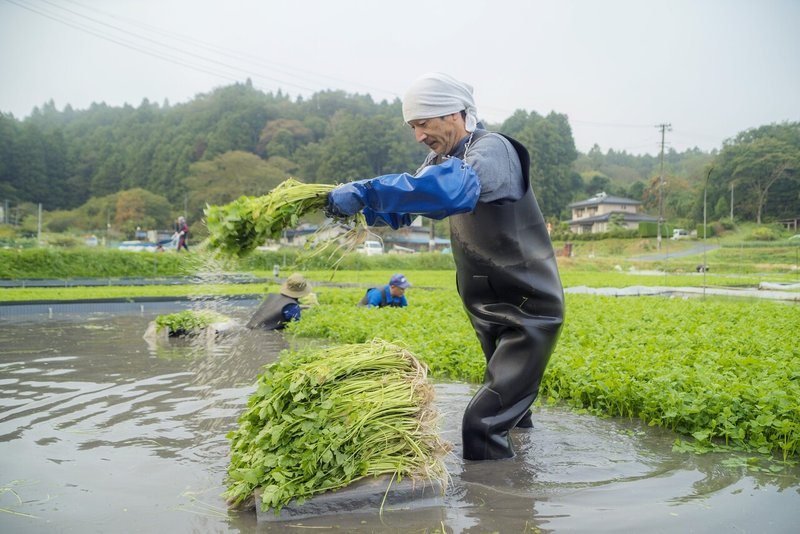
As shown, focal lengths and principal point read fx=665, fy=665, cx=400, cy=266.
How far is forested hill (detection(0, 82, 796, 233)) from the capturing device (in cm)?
6206

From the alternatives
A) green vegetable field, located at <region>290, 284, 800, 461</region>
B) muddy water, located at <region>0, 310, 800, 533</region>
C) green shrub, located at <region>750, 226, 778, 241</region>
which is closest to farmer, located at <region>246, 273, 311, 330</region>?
green vegetable field, located at <region>290, 284, 800, 461</region>

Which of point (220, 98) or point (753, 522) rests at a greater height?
point (220, 98)

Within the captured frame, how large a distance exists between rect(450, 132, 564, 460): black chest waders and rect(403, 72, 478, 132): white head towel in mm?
237

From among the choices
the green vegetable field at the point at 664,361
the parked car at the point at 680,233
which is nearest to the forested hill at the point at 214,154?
the parked car at the point at 680,233

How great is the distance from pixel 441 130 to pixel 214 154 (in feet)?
239

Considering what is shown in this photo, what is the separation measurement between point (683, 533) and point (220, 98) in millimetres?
89271

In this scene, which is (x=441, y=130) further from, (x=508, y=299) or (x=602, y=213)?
(x=602, y=213)

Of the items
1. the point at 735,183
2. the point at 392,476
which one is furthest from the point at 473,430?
the point at 735,183

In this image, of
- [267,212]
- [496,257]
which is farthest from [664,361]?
[267,212]

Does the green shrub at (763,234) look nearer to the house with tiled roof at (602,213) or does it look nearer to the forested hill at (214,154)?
the forested hill at (214,154)

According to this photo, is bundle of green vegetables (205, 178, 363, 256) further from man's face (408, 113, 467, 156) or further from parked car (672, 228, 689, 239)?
parked car (672, 228, 689, 239)

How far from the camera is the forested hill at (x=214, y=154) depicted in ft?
204

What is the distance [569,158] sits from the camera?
84.1 m

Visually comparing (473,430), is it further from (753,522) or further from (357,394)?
(753,522)
